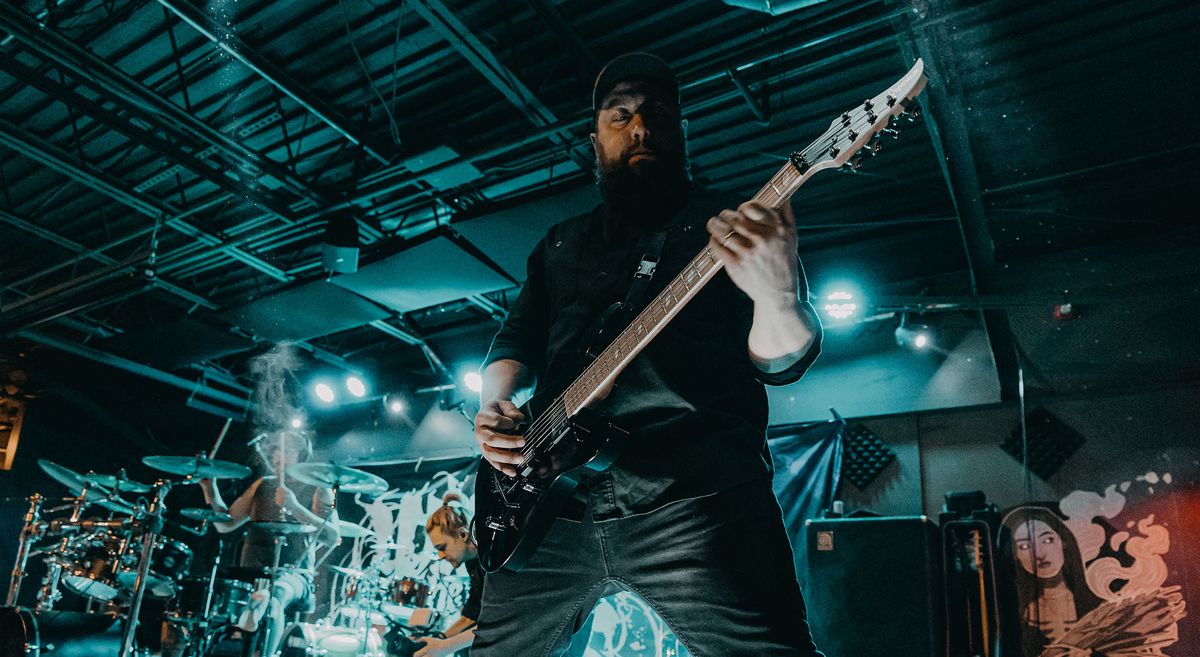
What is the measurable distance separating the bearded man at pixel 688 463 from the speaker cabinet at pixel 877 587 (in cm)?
384

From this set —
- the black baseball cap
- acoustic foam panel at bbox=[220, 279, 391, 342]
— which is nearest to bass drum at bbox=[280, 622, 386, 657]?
acoustic foam panel at bbox=[220, 279, 391, 342]

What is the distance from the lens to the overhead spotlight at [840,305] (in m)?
6.65

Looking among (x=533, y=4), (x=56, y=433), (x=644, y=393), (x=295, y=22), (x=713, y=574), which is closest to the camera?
(x=713, y=574)

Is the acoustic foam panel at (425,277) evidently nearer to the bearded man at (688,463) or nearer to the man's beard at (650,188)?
the man's beard at (650,188)

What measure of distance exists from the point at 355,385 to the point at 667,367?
31.7 ft

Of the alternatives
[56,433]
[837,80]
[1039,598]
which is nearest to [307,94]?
[837,80]

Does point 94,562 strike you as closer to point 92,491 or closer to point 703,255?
point 92,491

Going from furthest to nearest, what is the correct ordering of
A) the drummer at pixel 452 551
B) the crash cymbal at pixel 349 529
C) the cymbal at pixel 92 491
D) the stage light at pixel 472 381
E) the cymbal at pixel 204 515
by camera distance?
the stage light at pixel 472 381
the crash cymbal at pixel 349 529
the cymbal at pixel 204 515
the cymbal at pixel 92 491
the drummer at pixel 452 551

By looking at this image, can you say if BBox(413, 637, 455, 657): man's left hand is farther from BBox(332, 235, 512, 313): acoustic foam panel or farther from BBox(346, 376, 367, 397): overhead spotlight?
BBox(346, 376, 367, 397): overhead spotlight

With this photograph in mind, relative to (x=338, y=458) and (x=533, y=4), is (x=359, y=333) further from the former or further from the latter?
(x=533, y=4)

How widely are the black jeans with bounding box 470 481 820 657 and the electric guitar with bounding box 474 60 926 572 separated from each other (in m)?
0.06

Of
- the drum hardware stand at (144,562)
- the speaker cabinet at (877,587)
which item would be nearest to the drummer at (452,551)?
the drum hardware stand at (144,562)

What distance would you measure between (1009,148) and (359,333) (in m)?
8.17

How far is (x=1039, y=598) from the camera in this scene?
18.9 ft
